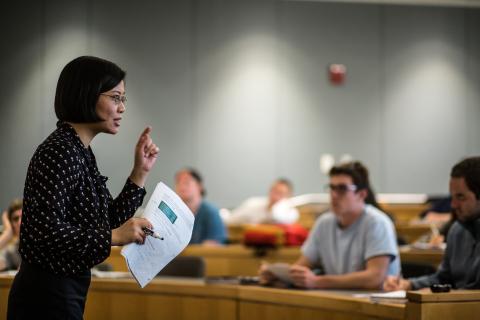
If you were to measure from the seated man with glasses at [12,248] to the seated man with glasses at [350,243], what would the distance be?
126 cm

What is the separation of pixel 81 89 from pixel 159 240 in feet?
1.31

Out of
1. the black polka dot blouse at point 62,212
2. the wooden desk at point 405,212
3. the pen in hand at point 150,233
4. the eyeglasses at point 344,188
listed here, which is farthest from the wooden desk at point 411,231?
the black polka dot blouse at point 62,212

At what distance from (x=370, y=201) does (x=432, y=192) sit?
5418 mm

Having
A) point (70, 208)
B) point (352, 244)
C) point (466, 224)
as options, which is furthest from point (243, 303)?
point (70, 208)

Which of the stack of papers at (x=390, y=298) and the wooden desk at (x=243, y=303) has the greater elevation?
the stack of papers at (x=390, y=298)

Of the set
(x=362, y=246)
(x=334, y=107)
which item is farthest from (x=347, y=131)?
(x=362, y=246)

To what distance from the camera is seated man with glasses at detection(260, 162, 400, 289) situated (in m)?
3.36

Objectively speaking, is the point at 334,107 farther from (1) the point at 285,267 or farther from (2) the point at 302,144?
(1) the point at 285,267

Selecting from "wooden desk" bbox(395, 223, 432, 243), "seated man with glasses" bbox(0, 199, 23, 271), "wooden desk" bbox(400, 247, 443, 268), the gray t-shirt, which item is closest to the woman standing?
the gray t-shirt

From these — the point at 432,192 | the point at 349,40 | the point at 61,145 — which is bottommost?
the point at 432,192

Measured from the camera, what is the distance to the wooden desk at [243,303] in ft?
7.98

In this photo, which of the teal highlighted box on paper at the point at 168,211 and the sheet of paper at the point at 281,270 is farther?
the sheet of paper at the point at 281,270

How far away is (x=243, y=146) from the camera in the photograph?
29.0ft

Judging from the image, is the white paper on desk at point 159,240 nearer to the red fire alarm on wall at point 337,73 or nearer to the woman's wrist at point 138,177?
the woman's wrist at point 138,177
